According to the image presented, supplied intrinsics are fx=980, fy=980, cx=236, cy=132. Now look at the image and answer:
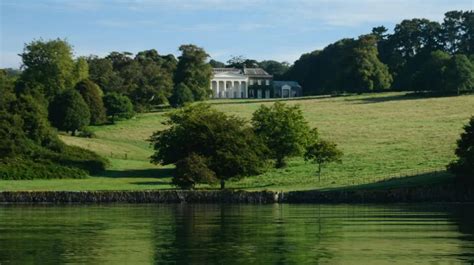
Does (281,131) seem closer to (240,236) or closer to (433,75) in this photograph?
(240,236)

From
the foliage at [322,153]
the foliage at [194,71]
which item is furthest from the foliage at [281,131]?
the foliage at [194,71]

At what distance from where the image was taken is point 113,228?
152 ft

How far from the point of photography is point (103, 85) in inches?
5861

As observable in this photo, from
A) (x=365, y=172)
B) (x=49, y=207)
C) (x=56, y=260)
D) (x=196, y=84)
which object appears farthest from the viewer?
(x=196, y=84)

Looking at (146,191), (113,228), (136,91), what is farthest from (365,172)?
(136,91)

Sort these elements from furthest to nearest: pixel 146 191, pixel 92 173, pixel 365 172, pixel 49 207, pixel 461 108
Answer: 1. pixel 461 108
2. pixel 92 173
3. pixel 365 172
4. pixel 146 191
5. pixel 49 207

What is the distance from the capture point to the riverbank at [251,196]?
229 ft

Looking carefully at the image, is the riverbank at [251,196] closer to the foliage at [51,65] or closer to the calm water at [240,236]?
the calm water at [240,236]

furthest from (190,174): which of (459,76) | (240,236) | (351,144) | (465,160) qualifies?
(459,76)

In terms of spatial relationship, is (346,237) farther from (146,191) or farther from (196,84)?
(196,84)

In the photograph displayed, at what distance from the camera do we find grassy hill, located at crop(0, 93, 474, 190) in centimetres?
8069

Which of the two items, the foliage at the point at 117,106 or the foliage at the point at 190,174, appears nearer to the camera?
the foliage at the point at 190,174

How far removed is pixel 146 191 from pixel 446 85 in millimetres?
92845

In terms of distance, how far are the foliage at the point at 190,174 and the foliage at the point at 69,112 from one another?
134 feet
